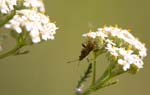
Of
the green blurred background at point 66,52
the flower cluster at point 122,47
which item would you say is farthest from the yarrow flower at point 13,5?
the green blurred background at point 66,52

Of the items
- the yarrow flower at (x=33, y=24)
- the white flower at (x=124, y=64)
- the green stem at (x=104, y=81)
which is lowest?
the green stem at (x=104, y=81)

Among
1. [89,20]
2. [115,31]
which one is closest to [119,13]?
[89,20]

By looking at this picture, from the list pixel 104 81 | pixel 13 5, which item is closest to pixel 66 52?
pixel 104 81

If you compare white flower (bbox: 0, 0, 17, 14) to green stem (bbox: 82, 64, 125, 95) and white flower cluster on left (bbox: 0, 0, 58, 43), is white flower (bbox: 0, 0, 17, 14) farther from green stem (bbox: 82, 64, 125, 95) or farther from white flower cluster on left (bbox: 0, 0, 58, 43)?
green stem (bbox: 82, 64, 125, 95)

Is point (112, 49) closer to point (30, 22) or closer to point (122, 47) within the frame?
point (122, 47)

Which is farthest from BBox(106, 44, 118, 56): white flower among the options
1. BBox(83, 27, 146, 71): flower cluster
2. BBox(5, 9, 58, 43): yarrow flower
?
BBox(5, 9, 58, 43): yarrow flower

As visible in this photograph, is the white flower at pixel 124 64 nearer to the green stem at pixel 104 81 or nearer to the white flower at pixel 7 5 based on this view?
the green stem at pixel 104 81

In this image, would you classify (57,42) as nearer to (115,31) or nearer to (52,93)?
(52,93)
